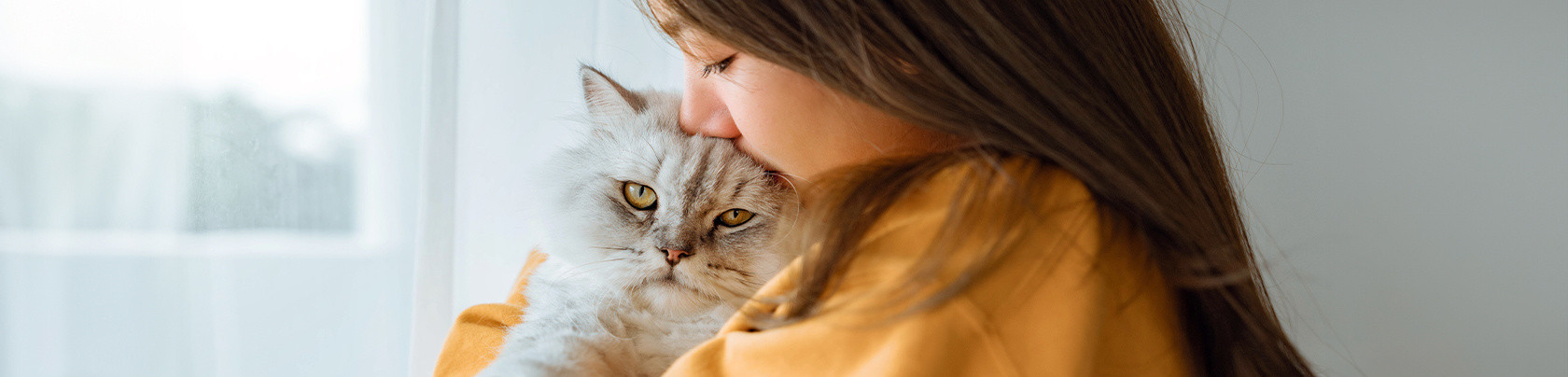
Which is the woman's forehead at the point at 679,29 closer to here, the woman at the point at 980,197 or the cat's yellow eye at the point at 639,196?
the woman at the point at 980,197

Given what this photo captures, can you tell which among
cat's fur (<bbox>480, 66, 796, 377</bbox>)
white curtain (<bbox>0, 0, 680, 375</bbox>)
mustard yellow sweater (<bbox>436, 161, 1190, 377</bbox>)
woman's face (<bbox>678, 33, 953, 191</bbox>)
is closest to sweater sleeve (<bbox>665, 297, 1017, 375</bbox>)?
mustard yellow sweater (<bbox>436, 161, 1190, 377</bbox>)

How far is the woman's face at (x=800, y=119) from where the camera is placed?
63 centimetres

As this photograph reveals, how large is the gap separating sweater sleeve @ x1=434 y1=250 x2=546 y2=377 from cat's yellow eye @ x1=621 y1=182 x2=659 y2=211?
204mm

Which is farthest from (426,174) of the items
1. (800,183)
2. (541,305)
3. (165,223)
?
(800,183)

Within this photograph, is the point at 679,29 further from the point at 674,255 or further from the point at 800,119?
the point at 674,255

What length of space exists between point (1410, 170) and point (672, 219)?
1.46 metres

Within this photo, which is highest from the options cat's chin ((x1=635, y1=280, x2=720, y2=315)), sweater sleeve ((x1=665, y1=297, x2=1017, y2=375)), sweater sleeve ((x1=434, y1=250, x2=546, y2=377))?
sweater sleeve ((x1=665, y1=297, x2=1017, y2=375))

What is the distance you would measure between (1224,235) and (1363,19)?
4.06 ft

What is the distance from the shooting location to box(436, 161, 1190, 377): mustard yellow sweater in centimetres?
48

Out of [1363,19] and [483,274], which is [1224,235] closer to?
[1363,19]

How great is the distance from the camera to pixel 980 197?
52 cm

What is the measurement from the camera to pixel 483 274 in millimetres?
1712

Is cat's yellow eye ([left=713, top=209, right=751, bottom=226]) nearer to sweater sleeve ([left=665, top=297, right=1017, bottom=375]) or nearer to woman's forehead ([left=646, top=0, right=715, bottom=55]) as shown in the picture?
woman's forehead ([left=646, top=0, right=715, bottom=55])

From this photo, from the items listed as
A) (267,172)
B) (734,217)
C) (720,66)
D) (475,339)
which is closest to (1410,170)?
(734,217)
